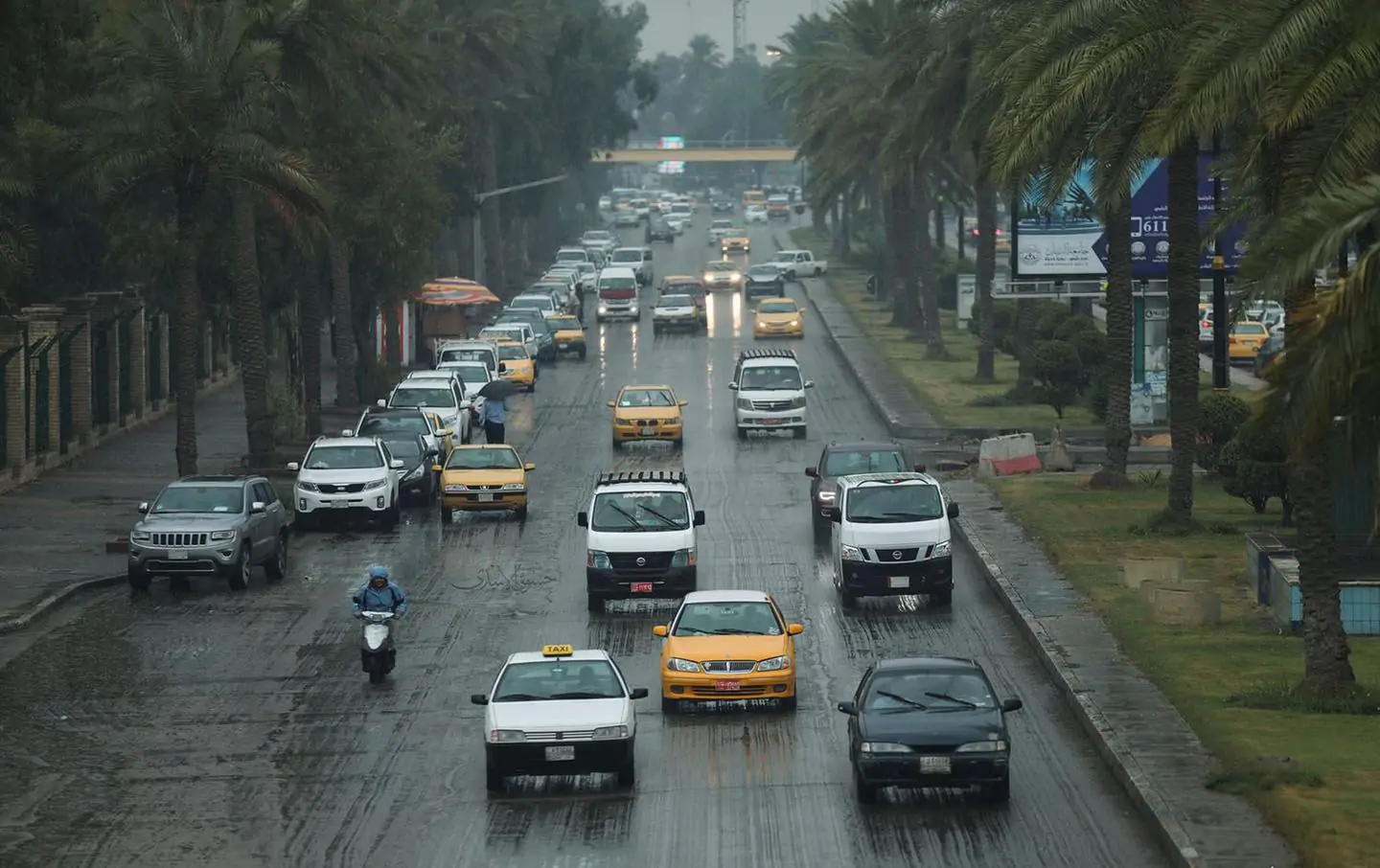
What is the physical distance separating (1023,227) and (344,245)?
17901 millimetres

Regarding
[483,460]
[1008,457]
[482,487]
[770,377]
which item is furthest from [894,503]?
[770,377]

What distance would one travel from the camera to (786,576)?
114 feet

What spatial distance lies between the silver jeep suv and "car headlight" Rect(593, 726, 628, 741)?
1353 centimetres

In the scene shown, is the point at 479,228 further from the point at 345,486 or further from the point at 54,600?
the point at 54,600

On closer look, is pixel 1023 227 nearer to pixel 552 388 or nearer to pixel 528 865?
pixel 552 388

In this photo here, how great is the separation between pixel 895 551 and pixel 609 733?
1110 centimetres

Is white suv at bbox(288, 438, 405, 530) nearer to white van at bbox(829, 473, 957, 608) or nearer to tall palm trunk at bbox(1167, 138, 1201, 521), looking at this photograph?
white van at bbox(829, 473, 957, 608)

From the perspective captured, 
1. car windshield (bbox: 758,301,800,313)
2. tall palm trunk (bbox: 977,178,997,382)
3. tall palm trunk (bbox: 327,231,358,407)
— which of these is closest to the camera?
tall palm trunk (bbox: 327,231,358,407)

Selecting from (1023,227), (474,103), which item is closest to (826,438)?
(1023,227)

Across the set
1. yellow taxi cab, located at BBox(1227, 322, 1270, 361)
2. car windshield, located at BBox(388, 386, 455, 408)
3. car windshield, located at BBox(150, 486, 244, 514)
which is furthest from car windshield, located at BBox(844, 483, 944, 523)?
yellow taxi cab, located at BBox(1227, 322, 1270, 361)

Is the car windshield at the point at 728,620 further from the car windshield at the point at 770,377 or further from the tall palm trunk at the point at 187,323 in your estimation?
the car windshield at the point at 770,377

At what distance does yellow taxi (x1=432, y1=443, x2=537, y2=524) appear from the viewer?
41000mm

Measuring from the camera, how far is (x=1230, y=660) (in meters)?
26.6

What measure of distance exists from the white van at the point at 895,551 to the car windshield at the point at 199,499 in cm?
943
